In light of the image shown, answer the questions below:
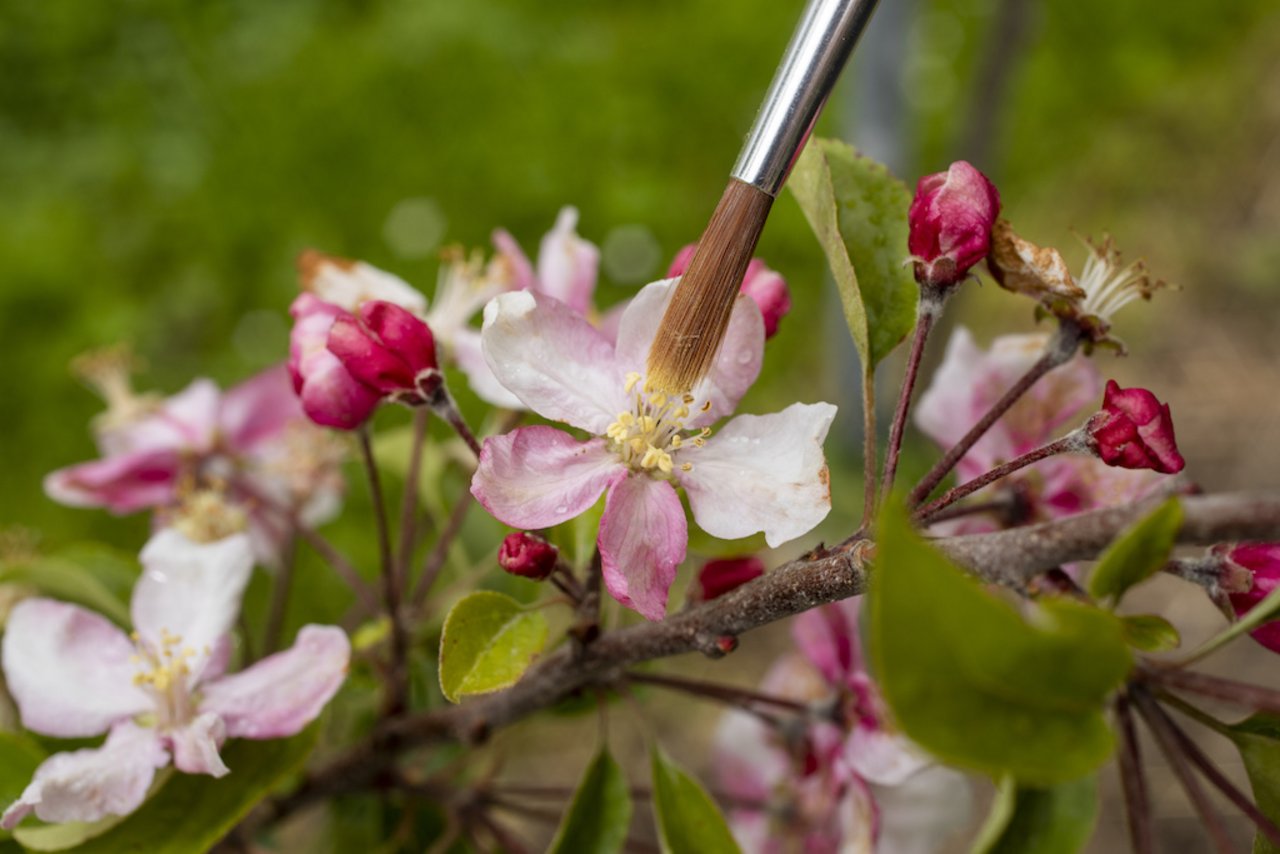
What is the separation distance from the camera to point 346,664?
555mm

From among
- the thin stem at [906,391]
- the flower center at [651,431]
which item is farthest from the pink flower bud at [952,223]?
the flower center at [651,431]

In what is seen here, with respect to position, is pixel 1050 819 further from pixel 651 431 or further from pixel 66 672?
pixel 66 672

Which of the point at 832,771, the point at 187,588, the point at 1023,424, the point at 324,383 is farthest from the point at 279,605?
the point at 1023,424

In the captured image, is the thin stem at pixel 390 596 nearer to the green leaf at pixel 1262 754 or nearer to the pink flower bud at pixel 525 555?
the pink flower bud at pixel 525 555

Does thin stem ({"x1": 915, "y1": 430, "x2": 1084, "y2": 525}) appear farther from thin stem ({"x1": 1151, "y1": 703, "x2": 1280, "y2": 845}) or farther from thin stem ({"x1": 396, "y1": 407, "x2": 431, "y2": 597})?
thin stem ({"x1": 396, "y1": 407, "x2": 431, "y2": 597})

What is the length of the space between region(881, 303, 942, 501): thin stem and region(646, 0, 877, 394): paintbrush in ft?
0.26

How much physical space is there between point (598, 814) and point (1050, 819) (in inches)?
8.8

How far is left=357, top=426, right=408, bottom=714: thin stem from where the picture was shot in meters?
0.60

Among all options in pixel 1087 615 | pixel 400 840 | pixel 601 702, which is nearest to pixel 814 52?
pixel 1087 615

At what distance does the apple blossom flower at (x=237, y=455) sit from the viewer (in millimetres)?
777

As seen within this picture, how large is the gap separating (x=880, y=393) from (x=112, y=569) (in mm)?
1094

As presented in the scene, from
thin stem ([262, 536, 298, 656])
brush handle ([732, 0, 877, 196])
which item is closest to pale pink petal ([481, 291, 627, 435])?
brush handle ([732, 0, 877, 196])

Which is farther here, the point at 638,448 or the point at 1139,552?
the point at 638,448

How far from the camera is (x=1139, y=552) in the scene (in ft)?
1.23
